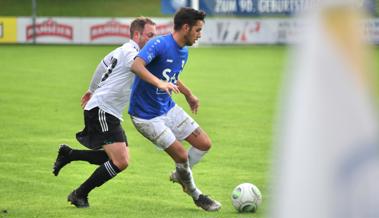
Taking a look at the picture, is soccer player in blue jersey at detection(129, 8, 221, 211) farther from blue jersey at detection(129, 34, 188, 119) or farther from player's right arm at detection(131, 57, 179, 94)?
player's right arm at detection(131, 57, 179, 94)

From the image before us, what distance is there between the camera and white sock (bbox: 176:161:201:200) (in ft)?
27.8

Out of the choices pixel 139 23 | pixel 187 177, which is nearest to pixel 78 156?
pixel 187 177

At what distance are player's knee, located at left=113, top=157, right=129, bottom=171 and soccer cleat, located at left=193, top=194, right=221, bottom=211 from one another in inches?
29.2

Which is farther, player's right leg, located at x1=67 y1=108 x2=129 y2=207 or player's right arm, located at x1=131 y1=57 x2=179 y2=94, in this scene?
player's right leg, located at x1=67 y1=108 x2=129 y2=207

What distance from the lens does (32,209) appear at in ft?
27.9

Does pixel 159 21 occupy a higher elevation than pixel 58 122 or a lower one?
lower

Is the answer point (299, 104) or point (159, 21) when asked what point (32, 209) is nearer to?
point (299, 104)

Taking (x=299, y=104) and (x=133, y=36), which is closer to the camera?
(x=299, y=104)

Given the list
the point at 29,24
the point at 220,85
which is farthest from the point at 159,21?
the point at 220,85

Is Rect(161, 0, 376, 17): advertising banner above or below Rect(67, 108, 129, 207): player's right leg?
below

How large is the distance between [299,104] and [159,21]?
4112 cm

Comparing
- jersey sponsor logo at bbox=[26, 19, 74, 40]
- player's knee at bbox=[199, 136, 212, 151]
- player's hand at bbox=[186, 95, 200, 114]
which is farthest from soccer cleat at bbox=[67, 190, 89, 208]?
jersey sponsor logo at bbox=[26, 19, 74, 40]

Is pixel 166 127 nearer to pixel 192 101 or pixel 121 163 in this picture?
pixel 121 163

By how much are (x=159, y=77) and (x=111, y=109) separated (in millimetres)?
583
